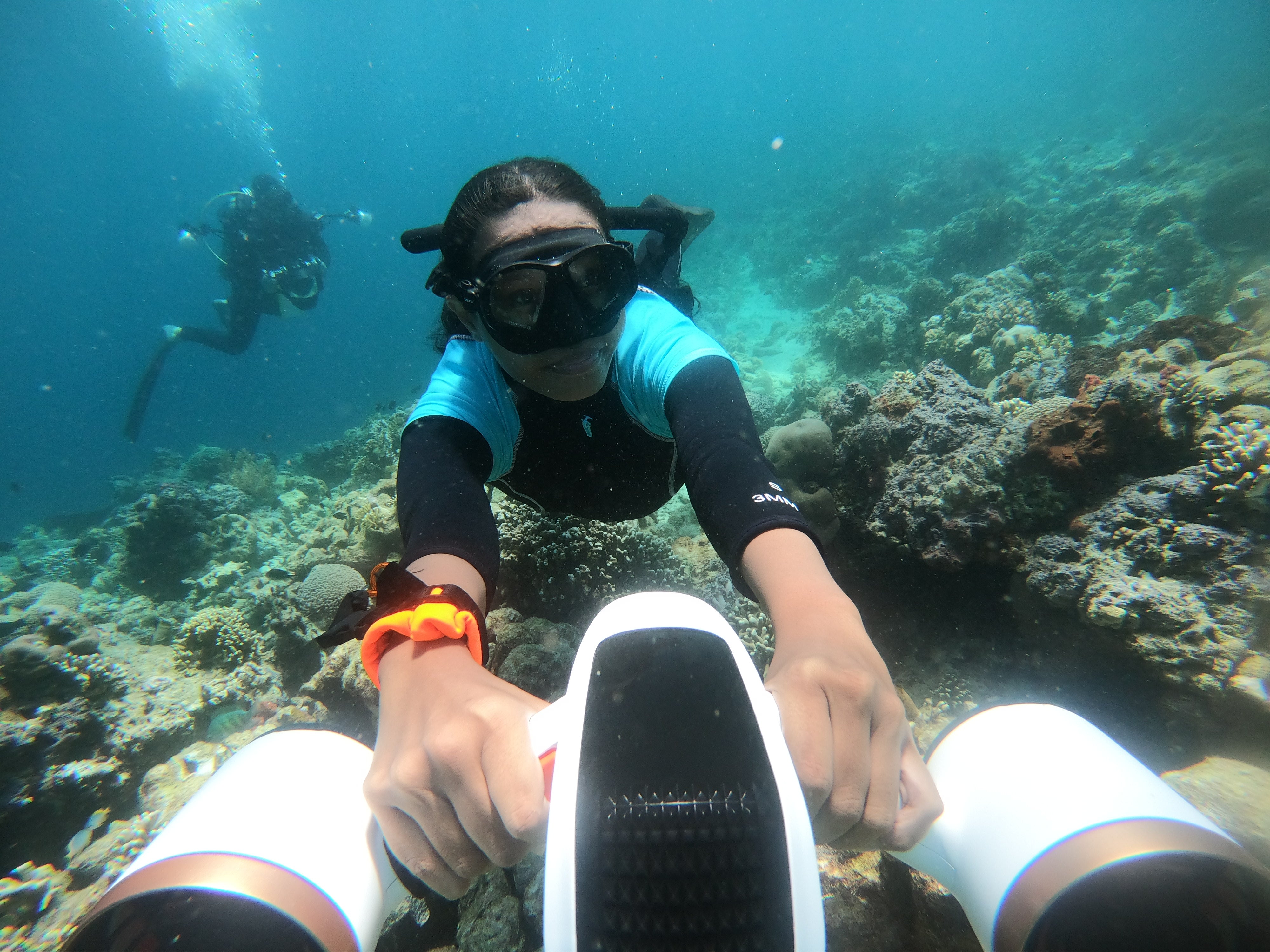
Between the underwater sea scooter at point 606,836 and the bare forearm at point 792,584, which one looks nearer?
the underwater sea scooter at point 606,836

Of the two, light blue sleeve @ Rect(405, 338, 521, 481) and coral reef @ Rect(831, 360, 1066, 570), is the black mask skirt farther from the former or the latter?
coral reef @ Rect(831, 360, 1066, 570)

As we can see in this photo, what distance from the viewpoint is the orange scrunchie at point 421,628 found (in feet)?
3.96

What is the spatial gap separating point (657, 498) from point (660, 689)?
2327 millimetres

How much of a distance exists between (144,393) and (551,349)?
805 inches

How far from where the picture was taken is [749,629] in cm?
361

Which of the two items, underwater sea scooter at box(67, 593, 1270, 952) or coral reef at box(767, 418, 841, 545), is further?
A: coral reef at box(767, 418, 841, 545)

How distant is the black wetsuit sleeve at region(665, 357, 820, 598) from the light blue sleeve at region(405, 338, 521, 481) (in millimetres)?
826

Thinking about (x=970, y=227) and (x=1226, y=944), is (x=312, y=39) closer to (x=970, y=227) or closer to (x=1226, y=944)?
(x=970, y=227)

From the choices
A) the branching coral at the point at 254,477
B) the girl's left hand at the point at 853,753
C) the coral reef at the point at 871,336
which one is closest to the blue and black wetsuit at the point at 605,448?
the girl's left hand at the point at 853,753

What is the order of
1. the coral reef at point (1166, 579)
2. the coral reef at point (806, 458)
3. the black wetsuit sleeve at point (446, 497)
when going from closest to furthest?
the black wetsuit sleeve at point (446, 497) → the coral reef at point (1166, 579) → the coral reef at point (806, 458)

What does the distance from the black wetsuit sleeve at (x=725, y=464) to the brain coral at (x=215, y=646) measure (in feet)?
16.8

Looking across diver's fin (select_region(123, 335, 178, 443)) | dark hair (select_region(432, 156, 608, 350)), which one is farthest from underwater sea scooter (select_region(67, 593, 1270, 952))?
diver's fin (select_region(123, 335, 178, 443))

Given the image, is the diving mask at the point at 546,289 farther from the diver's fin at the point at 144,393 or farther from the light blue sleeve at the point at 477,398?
the diver's fin at the point at 144,393

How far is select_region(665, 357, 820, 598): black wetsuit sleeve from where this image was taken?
154cm
